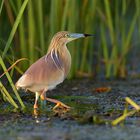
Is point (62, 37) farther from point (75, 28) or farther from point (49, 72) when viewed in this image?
point (75, 28)

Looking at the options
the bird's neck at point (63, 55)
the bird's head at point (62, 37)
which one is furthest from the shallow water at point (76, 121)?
the bird's head at point (62, 37)

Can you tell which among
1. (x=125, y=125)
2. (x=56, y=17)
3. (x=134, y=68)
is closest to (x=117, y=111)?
(x=125, y=125)

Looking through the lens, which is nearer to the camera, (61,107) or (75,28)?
(61,107)

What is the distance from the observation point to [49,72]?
16.3 ft

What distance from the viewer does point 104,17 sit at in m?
7.04

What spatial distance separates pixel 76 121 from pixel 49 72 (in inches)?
21.0

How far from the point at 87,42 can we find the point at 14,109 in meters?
2.26

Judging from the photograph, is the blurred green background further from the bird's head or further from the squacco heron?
the squacco heron

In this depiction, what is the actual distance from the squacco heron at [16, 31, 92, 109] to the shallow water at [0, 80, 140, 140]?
20 cm

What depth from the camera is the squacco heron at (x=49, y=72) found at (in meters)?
4.88

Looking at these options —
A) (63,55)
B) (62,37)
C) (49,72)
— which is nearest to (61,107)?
(49,72)

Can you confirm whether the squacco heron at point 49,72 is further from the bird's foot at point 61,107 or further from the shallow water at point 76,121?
the shallow water at point 76,121

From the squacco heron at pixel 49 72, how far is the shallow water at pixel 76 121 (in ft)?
0.66

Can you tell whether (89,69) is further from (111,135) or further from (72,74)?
(111,135)
